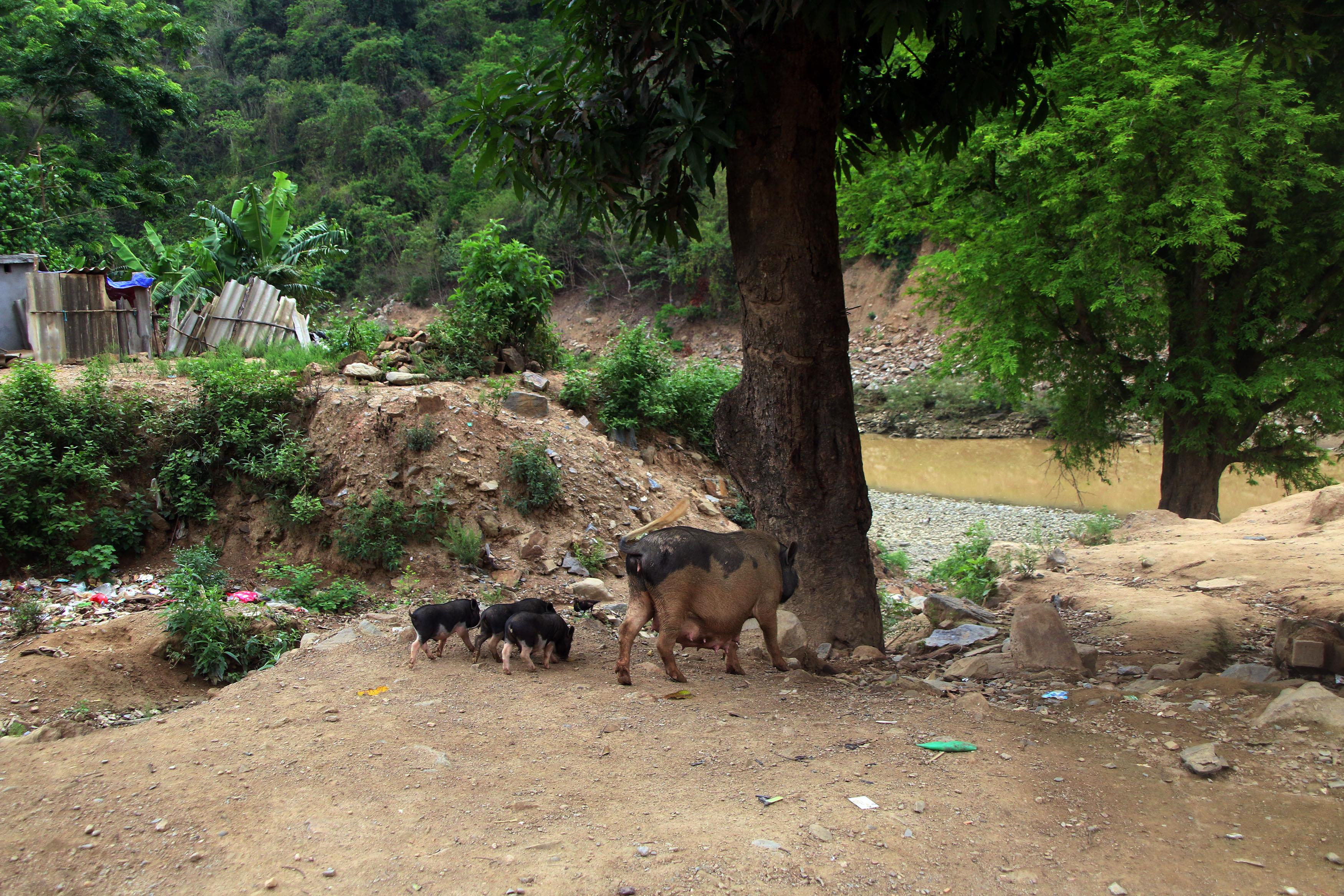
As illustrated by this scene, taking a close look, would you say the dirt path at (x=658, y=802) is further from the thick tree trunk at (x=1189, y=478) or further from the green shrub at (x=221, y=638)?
the thick tree trunk at (x=1189, y=478)

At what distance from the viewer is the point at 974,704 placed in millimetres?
4555

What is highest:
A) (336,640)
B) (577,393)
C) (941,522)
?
(577,393)

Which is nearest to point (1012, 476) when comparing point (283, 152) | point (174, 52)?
point (174, 52)

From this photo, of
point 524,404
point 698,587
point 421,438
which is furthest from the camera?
point 524,404

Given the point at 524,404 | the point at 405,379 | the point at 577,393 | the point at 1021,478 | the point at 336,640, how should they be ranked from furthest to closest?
the point at 1021,478 < the point at 577,393 < the point at 524,404 < the point at 405,379 < the point at 336,640

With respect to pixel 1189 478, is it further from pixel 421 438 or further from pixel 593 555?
pixel 421 438

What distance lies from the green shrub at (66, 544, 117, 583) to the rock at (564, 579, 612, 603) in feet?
14.1

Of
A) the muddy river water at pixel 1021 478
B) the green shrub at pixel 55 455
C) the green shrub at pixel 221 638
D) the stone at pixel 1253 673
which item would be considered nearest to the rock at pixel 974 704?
the stone at pixel 1253 673

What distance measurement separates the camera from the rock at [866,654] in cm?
573

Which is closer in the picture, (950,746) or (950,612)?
(950,746)

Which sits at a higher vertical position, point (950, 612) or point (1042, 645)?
point (1042, 645)

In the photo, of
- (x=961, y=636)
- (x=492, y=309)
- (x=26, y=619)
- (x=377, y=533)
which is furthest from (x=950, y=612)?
(x=26, y=619)

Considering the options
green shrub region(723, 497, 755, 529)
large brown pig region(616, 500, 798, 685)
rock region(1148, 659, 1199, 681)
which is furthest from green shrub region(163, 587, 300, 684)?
rock region(1148, 659, 1199, 681)

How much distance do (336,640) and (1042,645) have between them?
4.95 metres
